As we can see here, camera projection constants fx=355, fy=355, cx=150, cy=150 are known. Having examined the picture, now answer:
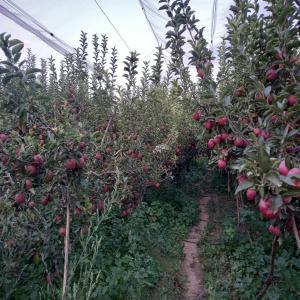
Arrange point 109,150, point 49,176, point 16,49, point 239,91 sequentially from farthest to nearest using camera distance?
point 109,150 < point 239,91 < point 49,176 < point 16,49

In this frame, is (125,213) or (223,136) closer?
(223,136)

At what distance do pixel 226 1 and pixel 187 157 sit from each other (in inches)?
127

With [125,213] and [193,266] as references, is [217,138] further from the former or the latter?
[193,266]

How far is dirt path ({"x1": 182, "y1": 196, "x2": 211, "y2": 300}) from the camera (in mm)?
3985

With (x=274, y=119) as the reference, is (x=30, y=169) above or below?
below

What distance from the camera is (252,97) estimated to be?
3.44 metres

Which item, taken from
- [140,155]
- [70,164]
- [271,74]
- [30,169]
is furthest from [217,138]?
[140,155]

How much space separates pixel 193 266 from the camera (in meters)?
4.60

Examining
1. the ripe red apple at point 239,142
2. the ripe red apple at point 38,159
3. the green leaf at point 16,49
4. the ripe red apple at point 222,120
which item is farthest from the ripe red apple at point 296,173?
the green leaf at point 16,49

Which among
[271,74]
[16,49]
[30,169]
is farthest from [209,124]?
[16,49]

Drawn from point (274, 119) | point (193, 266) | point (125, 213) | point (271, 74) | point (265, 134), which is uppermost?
point (271, 74)

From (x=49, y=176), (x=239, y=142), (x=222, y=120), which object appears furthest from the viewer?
(x=222, y=120)

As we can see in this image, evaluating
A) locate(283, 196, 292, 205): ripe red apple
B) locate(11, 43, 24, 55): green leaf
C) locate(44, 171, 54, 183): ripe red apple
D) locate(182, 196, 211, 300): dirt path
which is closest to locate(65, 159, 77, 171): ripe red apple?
locate(44, 171, 54, 183): ripe red apple

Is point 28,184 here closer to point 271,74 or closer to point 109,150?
point 109,150
